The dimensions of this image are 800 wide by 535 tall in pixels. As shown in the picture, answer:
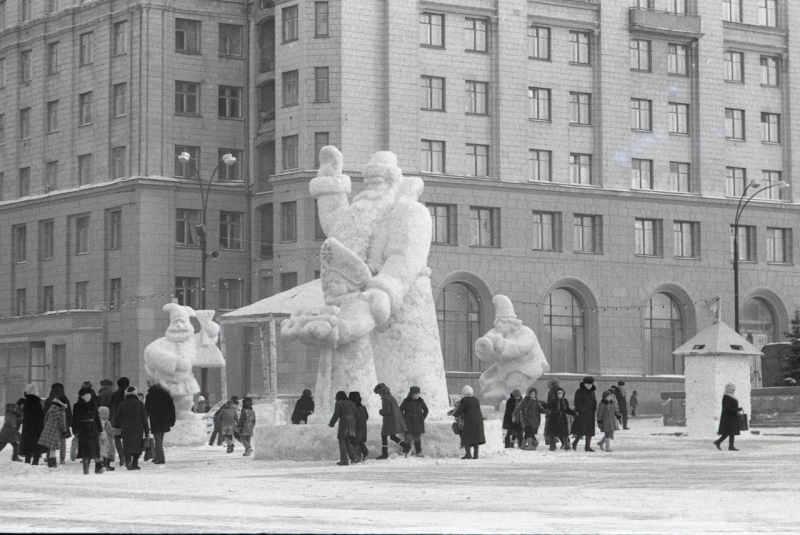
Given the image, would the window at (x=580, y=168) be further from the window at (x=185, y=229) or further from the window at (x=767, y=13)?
the window at (x=185, y=229)

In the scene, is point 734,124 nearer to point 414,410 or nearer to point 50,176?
point 50,176

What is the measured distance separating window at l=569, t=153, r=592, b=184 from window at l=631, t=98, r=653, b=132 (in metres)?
2.49

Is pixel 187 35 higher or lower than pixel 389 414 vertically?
higher

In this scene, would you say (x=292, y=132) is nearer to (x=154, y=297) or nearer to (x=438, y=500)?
(x=154, y=297)

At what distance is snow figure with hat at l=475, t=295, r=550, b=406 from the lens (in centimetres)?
3578

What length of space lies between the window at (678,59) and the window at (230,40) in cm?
1749

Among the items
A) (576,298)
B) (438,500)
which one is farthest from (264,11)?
(438,500)

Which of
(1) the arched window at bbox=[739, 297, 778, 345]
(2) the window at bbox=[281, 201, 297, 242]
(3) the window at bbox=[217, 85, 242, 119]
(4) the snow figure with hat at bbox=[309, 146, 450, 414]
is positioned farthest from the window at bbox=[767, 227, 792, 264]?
(4) the snow figure with hat at bbox=[309, 146, 450, 414]

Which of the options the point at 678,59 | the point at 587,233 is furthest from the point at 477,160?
the point at 678,59

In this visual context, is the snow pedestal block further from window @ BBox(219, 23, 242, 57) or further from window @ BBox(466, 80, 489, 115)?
window @ BBox(219, 23, 242, 57)

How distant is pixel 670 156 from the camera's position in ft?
238

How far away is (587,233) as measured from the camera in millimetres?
71062

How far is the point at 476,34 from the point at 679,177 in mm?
10944

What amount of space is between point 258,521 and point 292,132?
51.6 m
